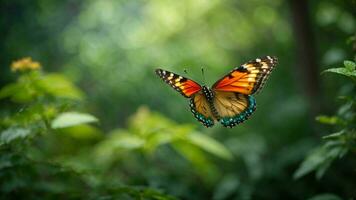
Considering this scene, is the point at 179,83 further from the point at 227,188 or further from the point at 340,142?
the point at 227,188

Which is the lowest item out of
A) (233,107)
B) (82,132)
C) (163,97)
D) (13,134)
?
(13,134)

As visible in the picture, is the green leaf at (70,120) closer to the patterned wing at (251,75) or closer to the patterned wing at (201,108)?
the patterned wing at (201,108)

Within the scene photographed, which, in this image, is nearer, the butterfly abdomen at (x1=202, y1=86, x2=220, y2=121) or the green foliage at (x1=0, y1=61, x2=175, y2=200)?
the green foliage at (x1=0, y1=61, x2=175, y2=200)

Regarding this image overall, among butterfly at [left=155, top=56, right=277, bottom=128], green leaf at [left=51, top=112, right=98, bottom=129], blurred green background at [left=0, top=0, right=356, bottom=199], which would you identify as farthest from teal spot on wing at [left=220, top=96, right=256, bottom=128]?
green leaf at [left=51, top=112, right=98, bottom=129]

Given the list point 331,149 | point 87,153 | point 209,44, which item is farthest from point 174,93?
point 331,149

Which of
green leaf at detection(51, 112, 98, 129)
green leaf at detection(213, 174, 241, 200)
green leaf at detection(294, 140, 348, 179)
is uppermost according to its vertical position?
green leaf at detection(51, 112, 98, 129)

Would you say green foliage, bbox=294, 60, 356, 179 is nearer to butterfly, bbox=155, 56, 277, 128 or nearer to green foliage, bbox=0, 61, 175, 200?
butterfly, bbox=155, 56, 277, 128

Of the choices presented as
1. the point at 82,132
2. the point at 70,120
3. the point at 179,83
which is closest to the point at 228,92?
the point at 179,83
